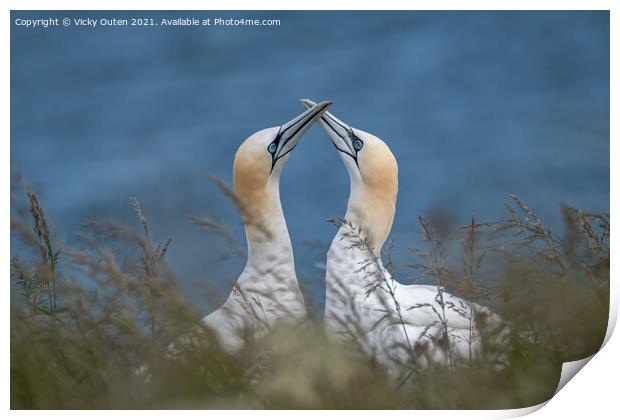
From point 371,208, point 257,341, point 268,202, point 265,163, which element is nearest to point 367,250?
point 371,208

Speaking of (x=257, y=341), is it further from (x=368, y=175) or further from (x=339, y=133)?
(x=339, y=133)

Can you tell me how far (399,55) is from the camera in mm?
4836

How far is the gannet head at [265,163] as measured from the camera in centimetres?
482

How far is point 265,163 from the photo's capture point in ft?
15.9

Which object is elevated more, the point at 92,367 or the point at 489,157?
the point at 489,157

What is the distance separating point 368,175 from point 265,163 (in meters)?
0.50

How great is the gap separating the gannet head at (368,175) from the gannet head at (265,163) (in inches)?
7.0

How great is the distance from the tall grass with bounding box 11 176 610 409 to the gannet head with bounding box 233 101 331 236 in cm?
82

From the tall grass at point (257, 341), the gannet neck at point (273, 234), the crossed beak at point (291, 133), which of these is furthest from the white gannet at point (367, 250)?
the tall grass at point (257, 341)

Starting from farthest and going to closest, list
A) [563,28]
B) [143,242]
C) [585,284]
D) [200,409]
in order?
[563,28]
[585,284]
[200,409]
[143,242]

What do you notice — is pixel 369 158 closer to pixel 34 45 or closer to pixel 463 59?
pixel 463 59

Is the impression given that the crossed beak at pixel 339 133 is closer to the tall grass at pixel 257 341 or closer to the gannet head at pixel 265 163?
the gannet head at pixel 265 163
